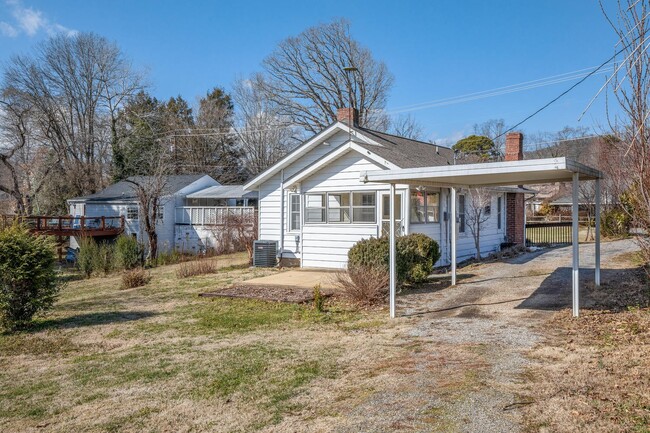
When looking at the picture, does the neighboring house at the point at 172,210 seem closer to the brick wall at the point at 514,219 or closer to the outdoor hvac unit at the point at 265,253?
the outdoor hvac unit at the point at 265,253

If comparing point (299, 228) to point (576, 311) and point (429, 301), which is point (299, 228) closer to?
point (429, 301)

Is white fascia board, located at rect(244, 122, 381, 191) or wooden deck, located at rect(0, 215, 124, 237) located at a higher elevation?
white fascia board, located at rect(244, 122, 381, 191)

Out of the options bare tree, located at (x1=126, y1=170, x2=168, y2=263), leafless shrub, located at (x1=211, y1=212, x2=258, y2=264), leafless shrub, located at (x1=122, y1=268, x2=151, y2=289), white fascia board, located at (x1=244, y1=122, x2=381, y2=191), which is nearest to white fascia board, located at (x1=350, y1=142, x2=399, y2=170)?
white fascia board, located at (x1=244, y1=122, x2=381, y2=191)

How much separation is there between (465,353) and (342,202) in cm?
1005

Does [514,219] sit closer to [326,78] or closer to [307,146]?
[307,146]

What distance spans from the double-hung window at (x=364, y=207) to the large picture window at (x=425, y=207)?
3.80ft

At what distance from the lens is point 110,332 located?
8867mm

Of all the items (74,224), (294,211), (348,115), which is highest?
(348,115)

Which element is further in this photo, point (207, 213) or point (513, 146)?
point (207, 213)

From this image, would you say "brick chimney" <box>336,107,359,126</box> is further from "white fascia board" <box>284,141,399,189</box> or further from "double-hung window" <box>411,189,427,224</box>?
"double-hung window" <box>411,189,427,224</box>

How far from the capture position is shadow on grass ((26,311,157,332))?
9580 millimetres

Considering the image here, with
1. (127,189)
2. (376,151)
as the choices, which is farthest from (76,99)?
(376,151)

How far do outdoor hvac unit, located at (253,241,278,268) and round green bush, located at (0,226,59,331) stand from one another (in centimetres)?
808

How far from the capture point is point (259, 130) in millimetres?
41469
